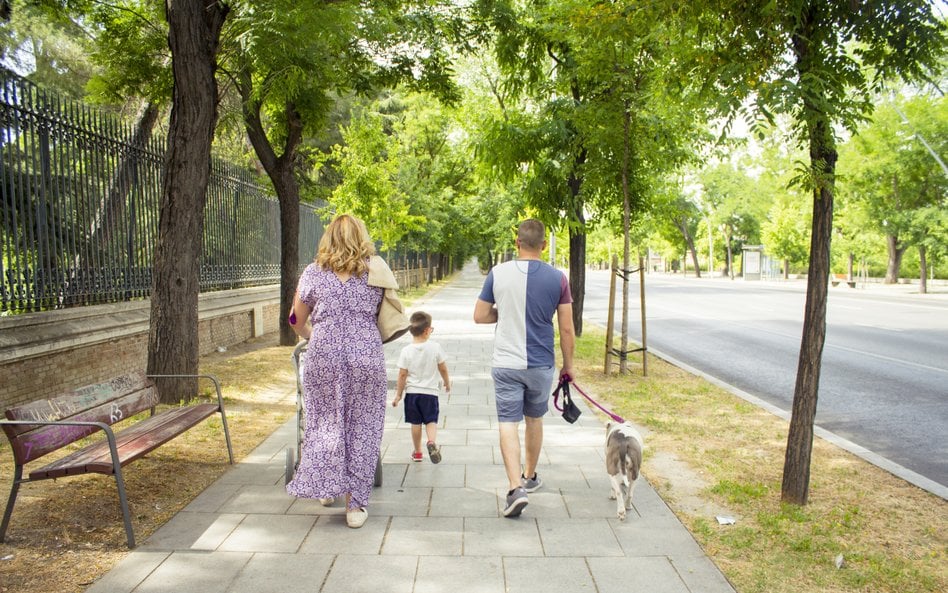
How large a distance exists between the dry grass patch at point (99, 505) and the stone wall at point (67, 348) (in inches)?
40.6

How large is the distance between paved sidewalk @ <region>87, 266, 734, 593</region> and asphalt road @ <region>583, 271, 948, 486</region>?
3105mm

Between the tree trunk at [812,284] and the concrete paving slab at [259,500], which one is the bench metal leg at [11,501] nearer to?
the concrete paving slab at [259,500]

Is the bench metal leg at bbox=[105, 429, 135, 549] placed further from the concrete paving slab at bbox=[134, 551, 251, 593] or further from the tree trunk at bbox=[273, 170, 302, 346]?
the tree trunk at bbox=[273, 170, 302, 346]

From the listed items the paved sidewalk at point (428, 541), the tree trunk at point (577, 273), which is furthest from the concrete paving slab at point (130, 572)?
the tree trunk at point (577, 273)

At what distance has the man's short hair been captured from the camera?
175 inches

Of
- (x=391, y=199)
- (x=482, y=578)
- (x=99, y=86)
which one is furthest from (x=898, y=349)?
(x=391, y=199)

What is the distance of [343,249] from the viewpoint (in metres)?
4.14

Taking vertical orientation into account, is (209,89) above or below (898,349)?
above

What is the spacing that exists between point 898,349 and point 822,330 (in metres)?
10.6

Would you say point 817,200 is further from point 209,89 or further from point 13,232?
point 13,232

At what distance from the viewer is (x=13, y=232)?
6.99 meters

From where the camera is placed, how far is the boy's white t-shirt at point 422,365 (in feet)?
17.6

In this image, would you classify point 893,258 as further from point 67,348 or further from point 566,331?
point 67,348

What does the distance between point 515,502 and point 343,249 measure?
1912mm
